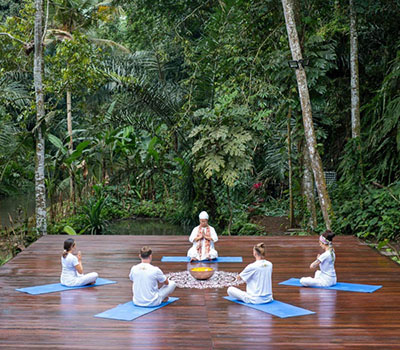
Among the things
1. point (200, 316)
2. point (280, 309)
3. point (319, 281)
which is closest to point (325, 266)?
point (319, 281)

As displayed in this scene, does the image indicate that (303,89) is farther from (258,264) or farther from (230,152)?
(258,264)

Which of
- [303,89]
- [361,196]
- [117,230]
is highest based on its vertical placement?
[303,89]

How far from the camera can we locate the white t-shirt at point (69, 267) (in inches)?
232

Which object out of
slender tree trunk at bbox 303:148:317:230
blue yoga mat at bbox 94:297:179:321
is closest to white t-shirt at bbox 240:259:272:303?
blue yoga mat at bbox 94:297:179:321

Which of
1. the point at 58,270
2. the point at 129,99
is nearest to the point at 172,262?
the point at 58,270

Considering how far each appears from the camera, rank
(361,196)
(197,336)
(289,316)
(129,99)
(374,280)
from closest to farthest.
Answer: (197,336)
(289,316)
(374,280)
(361,196)
(129,99)

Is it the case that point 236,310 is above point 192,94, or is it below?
below

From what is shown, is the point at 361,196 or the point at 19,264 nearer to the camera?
the point at 19,264

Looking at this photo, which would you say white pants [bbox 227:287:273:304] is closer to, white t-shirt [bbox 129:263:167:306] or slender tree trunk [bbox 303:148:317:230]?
white t-shirt [bbox 129:263:167:306]

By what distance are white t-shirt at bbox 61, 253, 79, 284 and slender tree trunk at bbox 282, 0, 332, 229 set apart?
188 inches

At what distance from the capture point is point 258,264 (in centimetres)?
520

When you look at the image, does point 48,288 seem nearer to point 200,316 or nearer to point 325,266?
point 200,316

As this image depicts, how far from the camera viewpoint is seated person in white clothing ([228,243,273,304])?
520 cm

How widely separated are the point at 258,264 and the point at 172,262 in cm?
229
